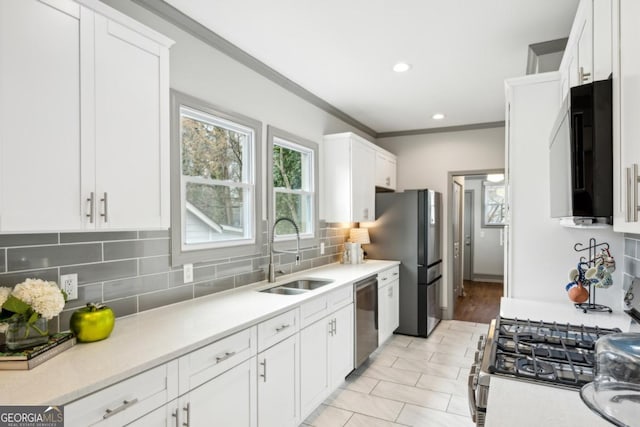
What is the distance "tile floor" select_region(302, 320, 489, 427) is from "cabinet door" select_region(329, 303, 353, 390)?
0.17m

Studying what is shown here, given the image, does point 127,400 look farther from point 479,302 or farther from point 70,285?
point 479,302

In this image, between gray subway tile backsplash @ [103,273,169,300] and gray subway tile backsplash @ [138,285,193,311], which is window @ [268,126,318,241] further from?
gray subway tile backsplash @ [103,273,169,300]

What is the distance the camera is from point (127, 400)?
4.32 feet

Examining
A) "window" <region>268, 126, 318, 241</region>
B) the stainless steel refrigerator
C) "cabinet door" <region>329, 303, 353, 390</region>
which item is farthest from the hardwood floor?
"window" <region>268, 126, 318, 241</region>

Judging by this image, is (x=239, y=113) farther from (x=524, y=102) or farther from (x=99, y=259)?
(x=524, y=102)

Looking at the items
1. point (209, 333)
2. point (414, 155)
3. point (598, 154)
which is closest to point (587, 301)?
point (598, 154)

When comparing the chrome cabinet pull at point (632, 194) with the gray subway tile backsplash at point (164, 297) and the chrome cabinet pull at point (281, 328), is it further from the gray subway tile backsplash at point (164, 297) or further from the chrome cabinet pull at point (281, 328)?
the gray subway tile backsplash at point (164, 297)

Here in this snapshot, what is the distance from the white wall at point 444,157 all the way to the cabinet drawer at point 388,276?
1.14 m

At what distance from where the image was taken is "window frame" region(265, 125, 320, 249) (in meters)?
3.17

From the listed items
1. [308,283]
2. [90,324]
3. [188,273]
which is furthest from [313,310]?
[90,324]

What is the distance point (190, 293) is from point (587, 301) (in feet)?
8.17

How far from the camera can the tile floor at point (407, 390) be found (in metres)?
2.65

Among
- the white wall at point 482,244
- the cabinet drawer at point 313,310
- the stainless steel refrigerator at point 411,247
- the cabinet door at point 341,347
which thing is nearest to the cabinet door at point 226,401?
the cabinet drawer at point 313,310

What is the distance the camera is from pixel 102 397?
1.23m
